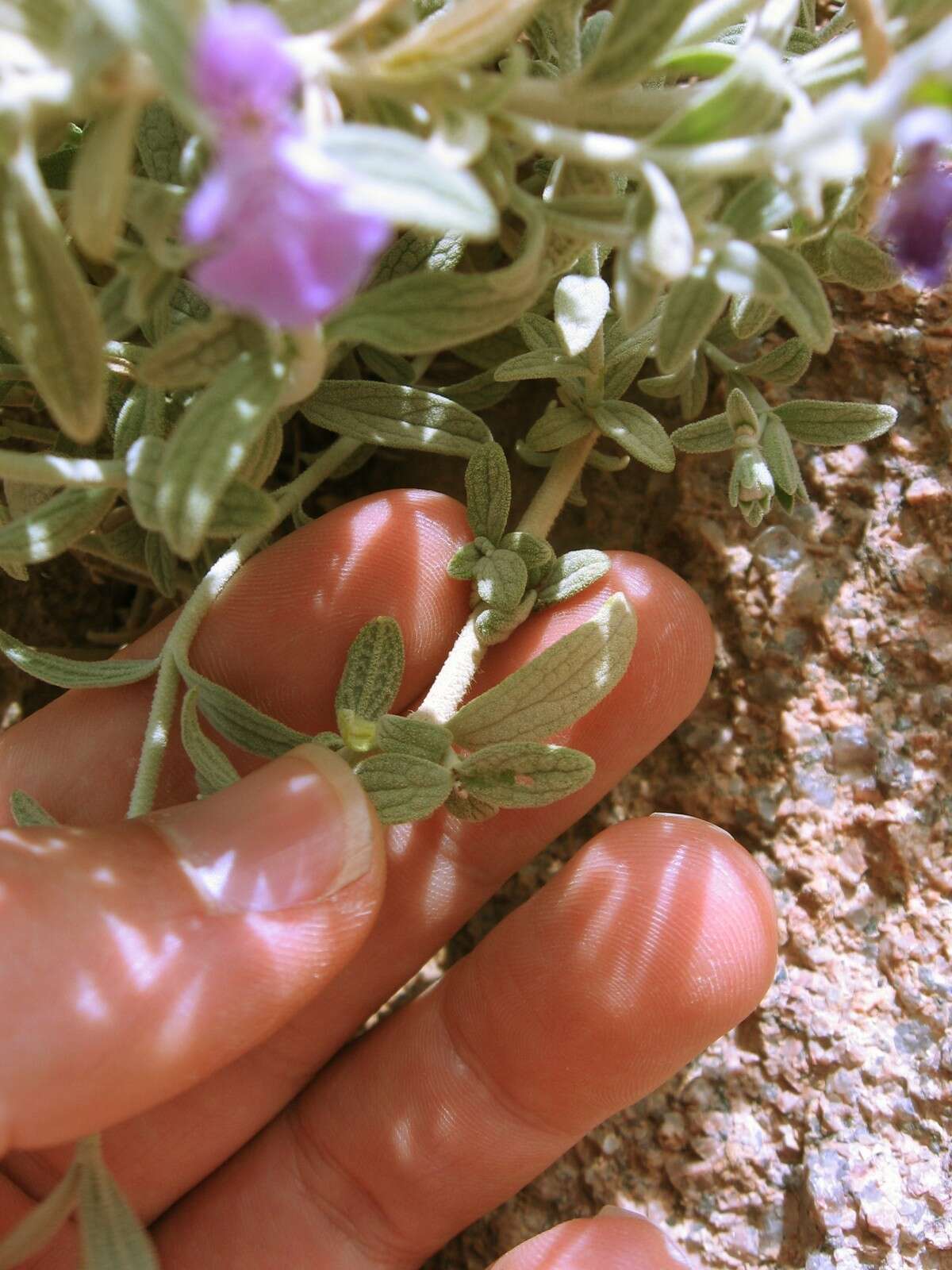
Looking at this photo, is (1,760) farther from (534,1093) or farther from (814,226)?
(814,226)

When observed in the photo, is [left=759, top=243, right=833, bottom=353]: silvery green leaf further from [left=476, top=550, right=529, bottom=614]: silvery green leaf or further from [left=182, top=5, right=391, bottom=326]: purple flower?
[left=476, top=550, right=529, bottom=614]: silvery green leaf

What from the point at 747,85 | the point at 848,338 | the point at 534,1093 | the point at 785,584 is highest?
the point at 747,85

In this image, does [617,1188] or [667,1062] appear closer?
[667,1062]

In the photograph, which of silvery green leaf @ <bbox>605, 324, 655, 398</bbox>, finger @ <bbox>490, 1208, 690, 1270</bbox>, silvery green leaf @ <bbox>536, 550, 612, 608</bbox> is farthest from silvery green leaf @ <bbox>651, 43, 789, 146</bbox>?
finger @ <bbox>490, 1208, 690, 1270</bbox>

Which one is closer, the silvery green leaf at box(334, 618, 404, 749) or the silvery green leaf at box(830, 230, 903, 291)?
the silvery green leaf at box(830, 230, 903, 291)

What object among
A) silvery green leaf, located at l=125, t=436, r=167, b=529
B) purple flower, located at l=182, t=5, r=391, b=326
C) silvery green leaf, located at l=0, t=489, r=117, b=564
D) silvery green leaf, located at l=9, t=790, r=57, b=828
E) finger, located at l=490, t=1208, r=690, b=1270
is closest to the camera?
purple flower, located at l=182, t=5, r=391, b=326

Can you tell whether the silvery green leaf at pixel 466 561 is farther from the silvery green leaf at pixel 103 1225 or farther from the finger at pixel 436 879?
the silvery green leaf at pixel 103 1225

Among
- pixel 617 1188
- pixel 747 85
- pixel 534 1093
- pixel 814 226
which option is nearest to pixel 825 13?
pixel 814 226
